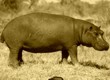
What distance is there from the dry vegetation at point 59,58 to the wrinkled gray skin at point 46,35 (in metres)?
0.31

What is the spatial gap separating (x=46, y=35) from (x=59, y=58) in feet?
7.22

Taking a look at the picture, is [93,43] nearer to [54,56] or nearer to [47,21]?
[47,21]

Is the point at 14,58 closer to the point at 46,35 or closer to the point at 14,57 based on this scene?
the point at 14,57

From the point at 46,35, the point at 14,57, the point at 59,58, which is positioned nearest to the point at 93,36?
the point at 46,35

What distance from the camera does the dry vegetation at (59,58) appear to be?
228 inches

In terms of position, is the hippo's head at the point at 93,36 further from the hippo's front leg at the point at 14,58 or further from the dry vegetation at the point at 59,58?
the hippo's front leg at the point at 14,58

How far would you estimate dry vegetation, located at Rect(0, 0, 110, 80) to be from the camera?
19.0ft

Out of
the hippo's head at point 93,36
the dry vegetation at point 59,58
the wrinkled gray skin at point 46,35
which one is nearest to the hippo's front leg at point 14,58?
the wrinkled gray skin at point 46,35

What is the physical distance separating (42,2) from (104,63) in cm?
415

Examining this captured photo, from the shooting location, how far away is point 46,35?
628 cm

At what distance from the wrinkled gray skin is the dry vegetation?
12.4 inches

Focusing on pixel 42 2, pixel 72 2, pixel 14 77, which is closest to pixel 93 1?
pixel 72 2

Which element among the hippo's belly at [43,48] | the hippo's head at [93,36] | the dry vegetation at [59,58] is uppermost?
the hippo's head at [93,36]

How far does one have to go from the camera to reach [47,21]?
6.35 m
